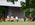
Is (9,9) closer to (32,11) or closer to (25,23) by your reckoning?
(25,23)

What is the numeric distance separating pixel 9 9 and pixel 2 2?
25cm

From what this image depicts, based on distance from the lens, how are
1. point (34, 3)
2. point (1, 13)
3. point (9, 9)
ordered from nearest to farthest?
point (34, 3) < point (1, 13) < point (9, 9)

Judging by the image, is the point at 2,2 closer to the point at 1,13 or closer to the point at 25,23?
the point at 1,13

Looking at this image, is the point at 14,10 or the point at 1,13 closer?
the point at 1,13

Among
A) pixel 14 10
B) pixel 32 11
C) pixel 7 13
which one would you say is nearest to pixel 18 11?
pixel 14 10

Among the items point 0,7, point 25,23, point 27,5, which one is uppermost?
point 27,5

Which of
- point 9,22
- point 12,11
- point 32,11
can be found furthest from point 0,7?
point 32,11

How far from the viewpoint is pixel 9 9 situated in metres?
2.82

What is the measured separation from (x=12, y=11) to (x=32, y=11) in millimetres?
1354

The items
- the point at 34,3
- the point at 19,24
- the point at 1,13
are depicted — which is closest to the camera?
the point at 34,3

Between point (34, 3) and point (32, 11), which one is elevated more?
point (34, 3)

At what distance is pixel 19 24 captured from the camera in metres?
2.10

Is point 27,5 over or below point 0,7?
over

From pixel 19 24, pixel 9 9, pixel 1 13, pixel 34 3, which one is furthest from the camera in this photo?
pixel 9 9
